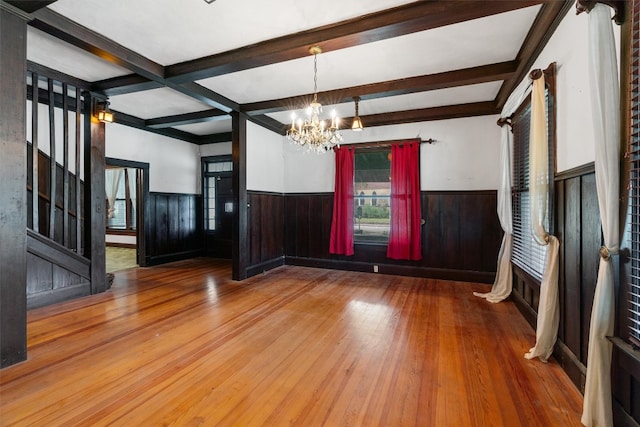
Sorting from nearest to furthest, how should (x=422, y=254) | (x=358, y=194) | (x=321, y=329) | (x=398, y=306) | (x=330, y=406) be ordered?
(x=330, y=406)
(x=321, y=329)
(x=398, y=306)
(x=422, y=254)
(x=358, y=194)

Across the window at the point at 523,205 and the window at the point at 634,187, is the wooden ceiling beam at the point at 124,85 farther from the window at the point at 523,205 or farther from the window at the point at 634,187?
the window at the point at 523,205

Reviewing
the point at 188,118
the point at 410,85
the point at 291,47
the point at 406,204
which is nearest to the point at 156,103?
the point at 188,118

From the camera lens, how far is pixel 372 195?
577 cm

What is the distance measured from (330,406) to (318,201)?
4548mm

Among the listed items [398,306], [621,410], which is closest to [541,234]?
[621,410]

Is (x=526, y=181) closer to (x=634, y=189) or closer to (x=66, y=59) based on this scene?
(x=634, y=189)

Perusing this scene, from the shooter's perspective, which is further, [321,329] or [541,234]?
[321,329]

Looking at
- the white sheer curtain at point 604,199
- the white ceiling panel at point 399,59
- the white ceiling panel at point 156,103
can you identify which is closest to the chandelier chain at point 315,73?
the white ceiling panel at point 399,59

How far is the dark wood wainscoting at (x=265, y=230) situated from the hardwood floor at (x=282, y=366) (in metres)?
1.52

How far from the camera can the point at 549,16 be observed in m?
Result: 2.49

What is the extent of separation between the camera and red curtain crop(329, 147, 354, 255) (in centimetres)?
579

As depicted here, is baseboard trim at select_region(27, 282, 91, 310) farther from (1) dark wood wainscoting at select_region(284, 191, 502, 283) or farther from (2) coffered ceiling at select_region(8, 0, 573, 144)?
(1) dark wood wainscoting at select_region(284, 191, 502, 283)

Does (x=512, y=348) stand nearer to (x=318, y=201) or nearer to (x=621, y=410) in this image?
(x=621, y=410)

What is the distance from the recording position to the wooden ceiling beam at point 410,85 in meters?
3.56
